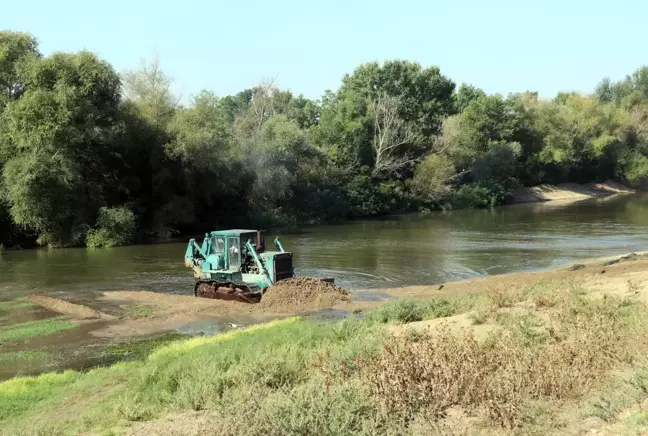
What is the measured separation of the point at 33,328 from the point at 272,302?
702 centimetres

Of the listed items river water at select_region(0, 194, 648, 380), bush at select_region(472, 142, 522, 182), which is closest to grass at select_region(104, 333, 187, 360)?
river water at select_region(0, 194, 648, 380)

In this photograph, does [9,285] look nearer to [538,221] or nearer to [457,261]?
[457,261]

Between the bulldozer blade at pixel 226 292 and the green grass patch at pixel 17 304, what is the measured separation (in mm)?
5650

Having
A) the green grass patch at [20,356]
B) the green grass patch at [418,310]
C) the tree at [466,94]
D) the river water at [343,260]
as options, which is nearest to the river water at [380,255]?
the river water at [343,260]

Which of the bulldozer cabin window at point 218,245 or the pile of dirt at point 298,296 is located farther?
the bulldozer cabin window at point 218,245

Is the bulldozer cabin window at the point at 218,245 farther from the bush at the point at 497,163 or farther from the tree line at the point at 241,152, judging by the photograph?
the bush at the point at 497,163

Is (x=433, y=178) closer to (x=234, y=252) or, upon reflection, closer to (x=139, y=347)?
(x=234, y=252)

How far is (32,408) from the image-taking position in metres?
10.9

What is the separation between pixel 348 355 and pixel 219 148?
121 ft

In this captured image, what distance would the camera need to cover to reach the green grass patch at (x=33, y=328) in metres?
18.4

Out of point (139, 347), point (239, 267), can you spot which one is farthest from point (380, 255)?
point (139, 347)

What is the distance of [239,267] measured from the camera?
75.3 ft

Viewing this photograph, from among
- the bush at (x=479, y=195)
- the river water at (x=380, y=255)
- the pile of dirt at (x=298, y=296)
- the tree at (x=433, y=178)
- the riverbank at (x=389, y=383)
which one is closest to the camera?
the riverbank at (x=389, y=383)

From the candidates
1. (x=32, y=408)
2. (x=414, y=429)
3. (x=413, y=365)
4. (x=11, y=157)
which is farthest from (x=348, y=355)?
(x=11, y=157)
